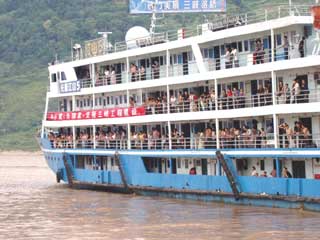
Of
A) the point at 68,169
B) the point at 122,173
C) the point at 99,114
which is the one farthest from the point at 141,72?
the point at 68,169

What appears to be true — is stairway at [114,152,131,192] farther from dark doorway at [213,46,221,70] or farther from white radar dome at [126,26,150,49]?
dark doorway at [213,46,221,70]

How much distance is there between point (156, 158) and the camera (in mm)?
39781

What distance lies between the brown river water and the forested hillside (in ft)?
Answer: 230

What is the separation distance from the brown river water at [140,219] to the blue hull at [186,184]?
1.25 feet

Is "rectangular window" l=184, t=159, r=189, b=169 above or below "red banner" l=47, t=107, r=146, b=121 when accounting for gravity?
below

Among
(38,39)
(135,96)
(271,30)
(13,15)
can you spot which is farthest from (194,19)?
(271,30)

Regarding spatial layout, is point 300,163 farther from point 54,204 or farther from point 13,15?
point 13,15

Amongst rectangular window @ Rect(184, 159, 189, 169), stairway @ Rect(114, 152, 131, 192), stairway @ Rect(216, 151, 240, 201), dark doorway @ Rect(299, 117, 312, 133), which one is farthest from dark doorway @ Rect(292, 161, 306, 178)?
stairway @ Rect(114, 152, 131, 192)

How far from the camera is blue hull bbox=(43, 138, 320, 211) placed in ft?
102

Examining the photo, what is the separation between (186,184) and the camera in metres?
36.8

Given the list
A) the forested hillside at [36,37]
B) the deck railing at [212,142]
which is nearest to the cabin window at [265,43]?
the deck railing at [212,142]

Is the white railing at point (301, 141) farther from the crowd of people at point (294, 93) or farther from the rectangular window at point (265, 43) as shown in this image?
the rectangular window at point (265, 43)

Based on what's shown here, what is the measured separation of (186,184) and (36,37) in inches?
4187

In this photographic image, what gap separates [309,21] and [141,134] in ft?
35.2
